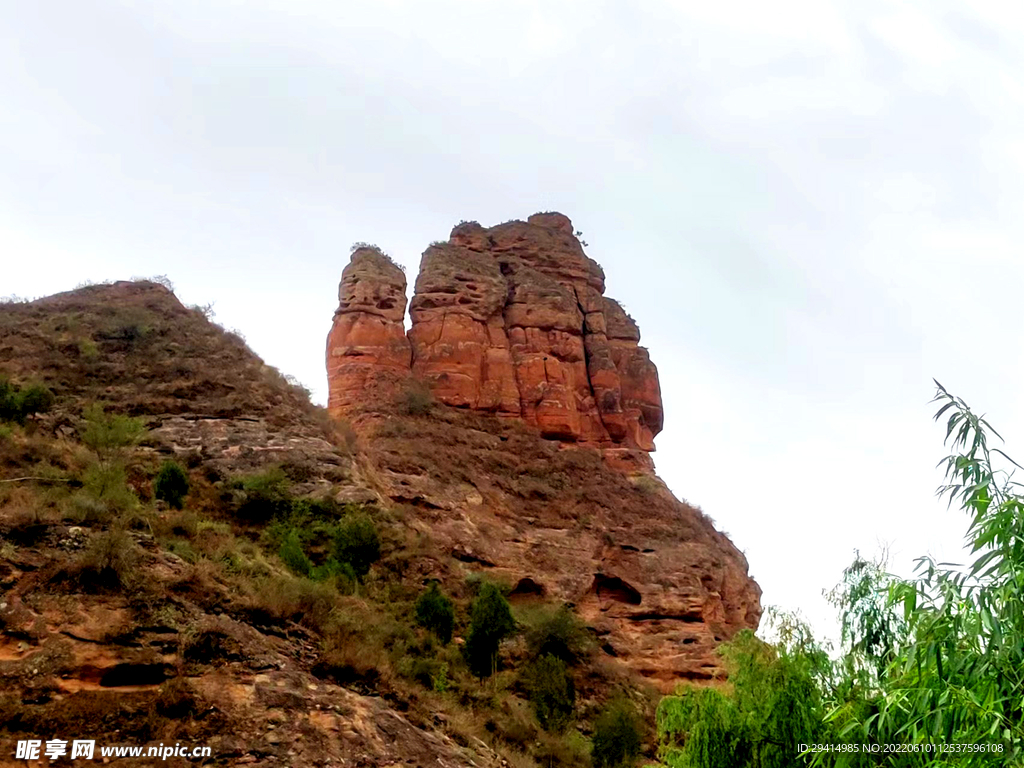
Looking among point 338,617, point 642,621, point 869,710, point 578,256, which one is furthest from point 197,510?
point 578,256

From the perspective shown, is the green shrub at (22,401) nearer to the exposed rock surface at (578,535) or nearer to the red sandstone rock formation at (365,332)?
the exposed rock surface at (578,535)

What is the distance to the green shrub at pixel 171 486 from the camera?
931 inches

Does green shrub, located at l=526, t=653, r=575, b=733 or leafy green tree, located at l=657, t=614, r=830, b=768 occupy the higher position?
leafy green tree, located at l=657, t=614, r=830, b=768

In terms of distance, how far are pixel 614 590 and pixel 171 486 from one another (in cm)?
1822

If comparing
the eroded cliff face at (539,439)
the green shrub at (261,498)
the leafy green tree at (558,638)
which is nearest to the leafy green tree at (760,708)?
the leafy green tree at (558,638)

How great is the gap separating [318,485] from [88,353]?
1031 cm

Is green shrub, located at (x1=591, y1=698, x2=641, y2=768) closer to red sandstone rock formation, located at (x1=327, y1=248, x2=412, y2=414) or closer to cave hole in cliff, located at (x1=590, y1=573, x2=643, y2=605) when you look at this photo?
cave hole in cliff, located at (x1=590, y1=573, x2=643, y2=605)

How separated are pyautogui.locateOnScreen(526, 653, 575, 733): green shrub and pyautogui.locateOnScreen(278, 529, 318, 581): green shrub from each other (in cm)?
689

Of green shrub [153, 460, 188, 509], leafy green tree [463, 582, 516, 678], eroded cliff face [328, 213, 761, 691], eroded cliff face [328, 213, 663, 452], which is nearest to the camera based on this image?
green shrub [153, 460, 188, 509]

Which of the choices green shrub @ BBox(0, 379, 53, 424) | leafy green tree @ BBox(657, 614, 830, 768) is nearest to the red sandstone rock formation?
green shrub @ BBox(0, 379, 53, 424)

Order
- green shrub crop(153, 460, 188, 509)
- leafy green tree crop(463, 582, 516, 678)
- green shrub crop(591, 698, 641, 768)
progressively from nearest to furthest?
green shrub crop(591, 698, 641, 768) → green shrub crop(153, 460, 188, 509) → leafy green tree crop(463, 582, 516, 678)

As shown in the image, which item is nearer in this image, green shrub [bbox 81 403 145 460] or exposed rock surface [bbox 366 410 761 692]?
green shrub [bbox 81 403 145 460]

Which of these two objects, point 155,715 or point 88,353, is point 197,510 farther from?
point 155,715

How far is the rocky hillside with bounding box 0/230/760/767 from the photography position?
44.4 feet
